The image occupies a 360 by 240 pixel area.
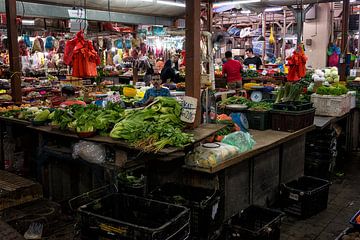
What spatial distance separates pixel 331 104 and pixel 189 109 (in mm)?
4082

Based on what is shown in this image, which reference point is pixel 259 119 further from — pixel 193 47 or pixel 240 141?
pixel 193 47

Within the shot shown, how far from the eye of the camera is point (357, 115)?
28.4ft

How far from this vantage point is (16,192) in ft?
16.2

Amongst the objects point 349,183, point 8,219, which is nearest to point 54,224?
point 8,219

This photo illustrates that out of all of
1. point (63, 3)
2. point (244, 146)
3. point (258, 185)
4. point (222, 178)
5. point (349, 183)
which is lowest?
point (349, 183)

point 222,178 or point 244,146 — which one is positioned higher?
point 244,146

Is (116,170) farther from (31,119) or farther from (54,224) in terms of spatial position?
(31,119)

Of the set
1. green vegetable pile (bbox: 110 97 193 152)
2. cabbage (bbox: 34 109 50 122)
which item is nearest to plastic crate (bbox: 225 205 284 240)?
green vegetable pile (bbox: 110 97 193 152)

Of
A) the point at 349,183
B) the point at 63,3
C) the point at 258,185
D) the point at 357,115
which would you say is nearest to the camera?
the point at 258,185

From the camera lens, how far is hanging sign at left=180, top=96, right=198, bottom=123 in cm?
441

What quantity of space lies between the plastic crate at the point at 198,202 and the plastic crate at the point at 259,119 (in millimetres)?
1916

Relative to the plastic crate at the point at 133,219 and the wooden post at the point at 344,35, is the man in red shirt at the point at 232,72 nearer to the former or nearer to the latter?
the wooden post at the point at 344,35

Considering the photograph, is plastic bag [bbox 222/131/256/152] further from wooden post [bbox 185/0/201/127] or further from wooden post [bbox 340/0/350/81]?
wooden post [bbox 340/0/350/81]

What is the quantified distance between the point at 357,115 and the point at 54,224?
6.86 meters
